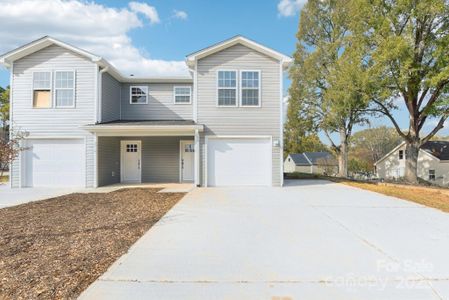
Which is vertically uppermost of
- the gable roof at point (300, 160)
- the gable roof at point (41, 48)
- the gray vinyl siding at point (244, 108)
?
the gable roof at point (41, 48)

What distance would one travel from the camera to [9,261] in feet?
14.3

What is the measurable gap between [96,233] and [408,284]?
17.1 ft

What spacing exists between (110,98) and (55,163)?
396 cm

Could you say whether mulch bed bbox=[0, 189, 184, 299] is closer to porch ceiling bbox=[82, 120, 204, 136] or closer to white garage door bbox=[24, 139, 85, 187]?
white garage door bbox=[24, 139, 85, 187]

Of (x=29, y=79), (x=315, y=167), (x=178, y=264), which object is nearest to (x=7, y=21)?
(x=29, y=79)

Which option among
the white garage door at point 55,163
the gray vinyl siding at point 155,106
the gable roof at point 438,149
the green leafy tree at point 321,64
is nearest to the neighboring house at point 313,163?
the gable roof at point 438,149

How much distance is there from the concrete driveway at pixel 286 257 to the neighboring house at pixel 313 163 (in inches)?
1637

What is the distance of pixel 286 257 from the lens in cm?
453

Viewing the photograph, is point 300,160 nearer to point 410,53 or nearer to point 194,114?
point 410,53

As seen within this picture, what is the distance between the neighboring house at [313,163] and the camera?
47.9 metres

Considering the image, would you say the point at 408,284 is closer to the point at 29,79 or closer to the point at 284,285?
the point at 284,285

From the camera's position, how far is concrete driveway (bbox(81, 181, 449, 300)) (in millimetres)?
3465

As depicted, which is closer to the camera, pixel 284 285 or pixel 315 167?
pixel 284 285

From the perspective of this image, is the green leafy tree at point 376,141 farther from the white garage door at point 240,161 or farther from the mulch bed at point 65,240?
the mulch bed at point 65,240
